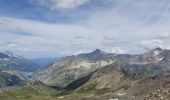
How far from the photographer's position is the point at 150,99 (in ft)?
212

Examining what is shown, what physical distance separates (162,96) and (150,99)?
93.8 inches

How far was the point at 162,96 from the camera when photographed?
64.2m
